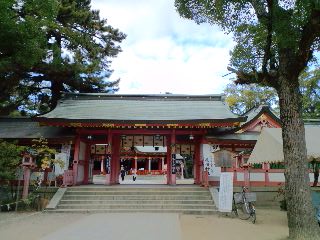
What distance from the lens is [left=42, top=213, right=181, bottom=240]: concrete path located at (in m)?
8.20

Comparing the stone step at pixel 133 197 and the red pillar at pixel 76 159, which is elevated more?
the red pillar at pixel 76 159

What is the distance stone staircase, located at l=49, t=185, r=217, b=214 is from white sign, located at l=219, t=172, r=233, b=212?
96 centimetres

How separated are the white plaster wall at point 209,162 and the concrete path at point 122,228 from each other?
539 centimetres

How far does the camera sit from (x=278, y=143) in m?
11.8

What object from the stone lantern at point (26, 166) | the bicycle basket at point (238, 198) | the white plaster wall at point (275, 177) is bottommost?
the bicycle basket at point (238, 198)

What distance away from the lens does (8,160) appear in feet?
45.4

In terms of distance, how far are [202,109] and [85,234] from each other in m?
12.3

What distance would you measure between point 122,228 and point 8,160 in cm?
702

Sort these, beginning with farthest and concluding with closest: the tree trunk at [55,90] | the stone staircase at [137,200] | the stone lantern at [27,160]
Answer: the tree trunk at [55,90] → the stone lantern at [27,160] → the stone staircase at [137,200]

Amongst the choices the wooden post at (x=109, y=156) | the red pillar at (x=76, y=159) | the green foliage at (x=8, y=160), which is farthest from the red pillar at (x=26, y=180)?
the wooden post at (x=109, y=156)

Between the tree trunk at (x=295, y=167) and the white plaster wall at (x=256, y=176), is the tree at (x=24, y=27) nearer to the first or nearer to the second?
the tree trunk at (x=295, y=167)

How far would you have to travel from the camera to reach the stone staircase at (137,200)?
13281 millimetres

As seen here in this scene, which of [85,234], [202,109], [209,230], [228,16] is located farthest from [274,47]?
[202,109]

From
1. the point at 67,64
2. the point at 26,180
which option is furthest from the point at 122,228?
the point at 67,64
